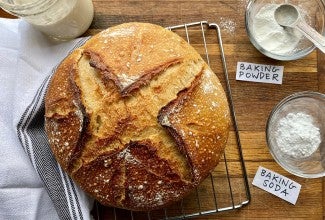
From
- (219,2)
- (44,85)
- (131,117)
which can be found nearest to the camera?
(131,117)

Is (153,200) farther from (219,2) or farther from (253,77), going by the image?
(219,2)

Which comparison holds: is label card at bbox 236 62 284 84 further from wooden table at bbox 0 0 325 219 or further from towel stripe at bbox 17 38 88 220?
towel stripe at bbox 17 38 88 220

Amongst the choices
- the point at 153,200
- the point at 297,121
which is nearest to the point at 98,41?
the point at 153,200

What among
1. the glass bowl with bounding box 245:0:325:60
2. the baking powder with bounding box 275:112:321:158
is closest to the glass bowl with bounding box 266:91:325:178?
the baking powder with bounding box 275:112:321:158

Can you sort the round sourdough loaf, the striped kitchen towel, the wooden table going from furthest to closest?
the wooden table, the striped kitchen towel, the round sourdough loaf

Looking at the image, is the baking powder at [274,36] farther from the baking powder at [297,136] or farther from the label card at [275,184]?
the label card at [275,184]

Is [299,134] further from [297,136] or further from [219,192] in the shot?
[219,192]
